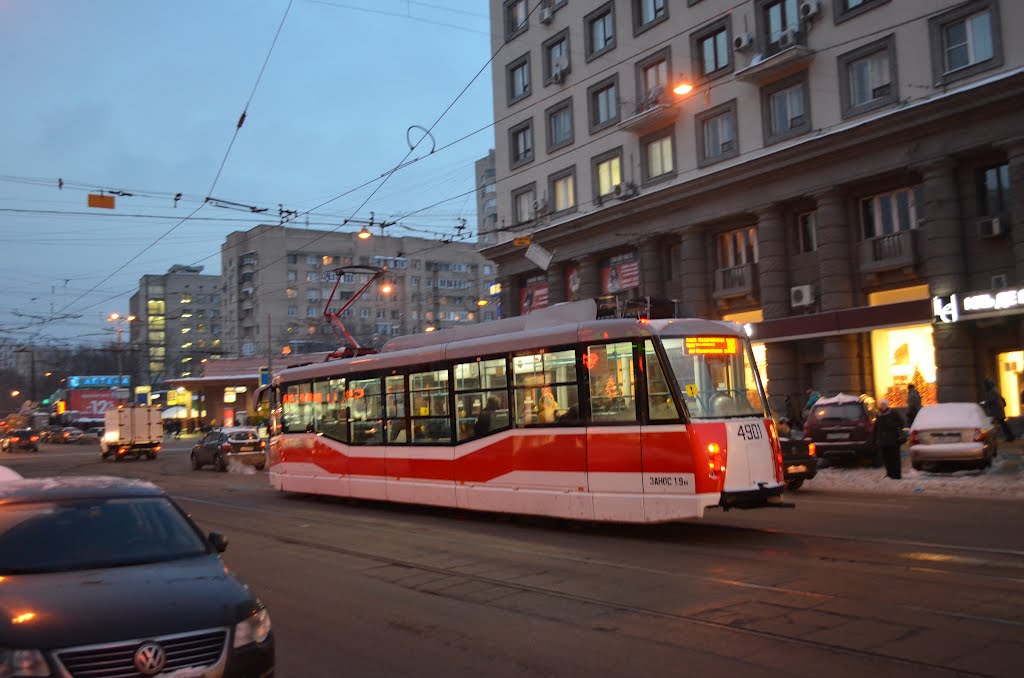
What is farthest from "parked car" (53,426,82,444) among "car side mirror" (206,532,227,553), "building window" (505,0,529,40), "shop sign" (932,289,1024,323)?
"car side mirror" (206,532,227,553)

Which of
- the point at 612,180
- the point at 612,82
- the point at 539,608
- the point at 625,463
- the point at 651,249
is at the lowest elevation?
the point at 539,608

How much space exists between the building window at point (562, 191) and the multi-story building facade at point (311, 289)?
48260mm

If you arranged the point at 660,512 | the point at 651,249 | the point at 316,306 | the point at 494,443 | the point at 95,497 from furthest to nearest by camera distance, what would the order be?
1. the point at 316,306
2. the point at 651,249
3. the point at 494,443
4. the point at 660,512
5. the point at 95,497

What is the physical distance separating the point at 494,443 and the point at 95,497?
821 cm

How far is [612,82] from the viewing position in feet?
115

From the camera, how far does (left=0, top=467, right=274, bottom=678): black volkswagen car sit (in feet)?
14.9

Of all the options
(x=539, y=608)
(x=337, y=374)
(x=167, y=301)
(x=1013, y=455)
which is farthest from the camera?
(x=167, y=301)

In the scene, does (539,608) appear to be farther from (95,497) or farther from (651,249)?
(651,249)

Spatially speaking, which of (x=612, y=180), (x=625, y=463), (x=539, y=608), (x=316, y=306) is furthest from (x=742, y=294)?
(x=316, y=306)

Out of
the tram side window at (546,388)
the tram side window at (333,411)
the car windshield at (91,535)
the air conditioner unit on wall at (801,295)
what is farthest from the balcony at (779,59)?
the car windshield at (91,535)

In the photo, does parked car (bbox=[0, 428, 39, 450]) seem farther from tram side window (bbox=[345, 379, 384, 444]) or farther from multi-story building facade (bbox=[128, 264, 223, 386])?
tram side window (bbox=[345, 379, 384, 444])

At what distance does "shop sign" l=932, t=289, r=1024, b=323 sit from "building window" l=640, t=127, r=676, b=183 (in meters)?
11.4

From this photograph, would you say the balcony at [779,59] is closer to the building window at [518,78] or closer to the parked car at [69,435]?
the building window at [518,78]

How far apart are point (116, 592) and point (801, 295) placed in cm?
2652
